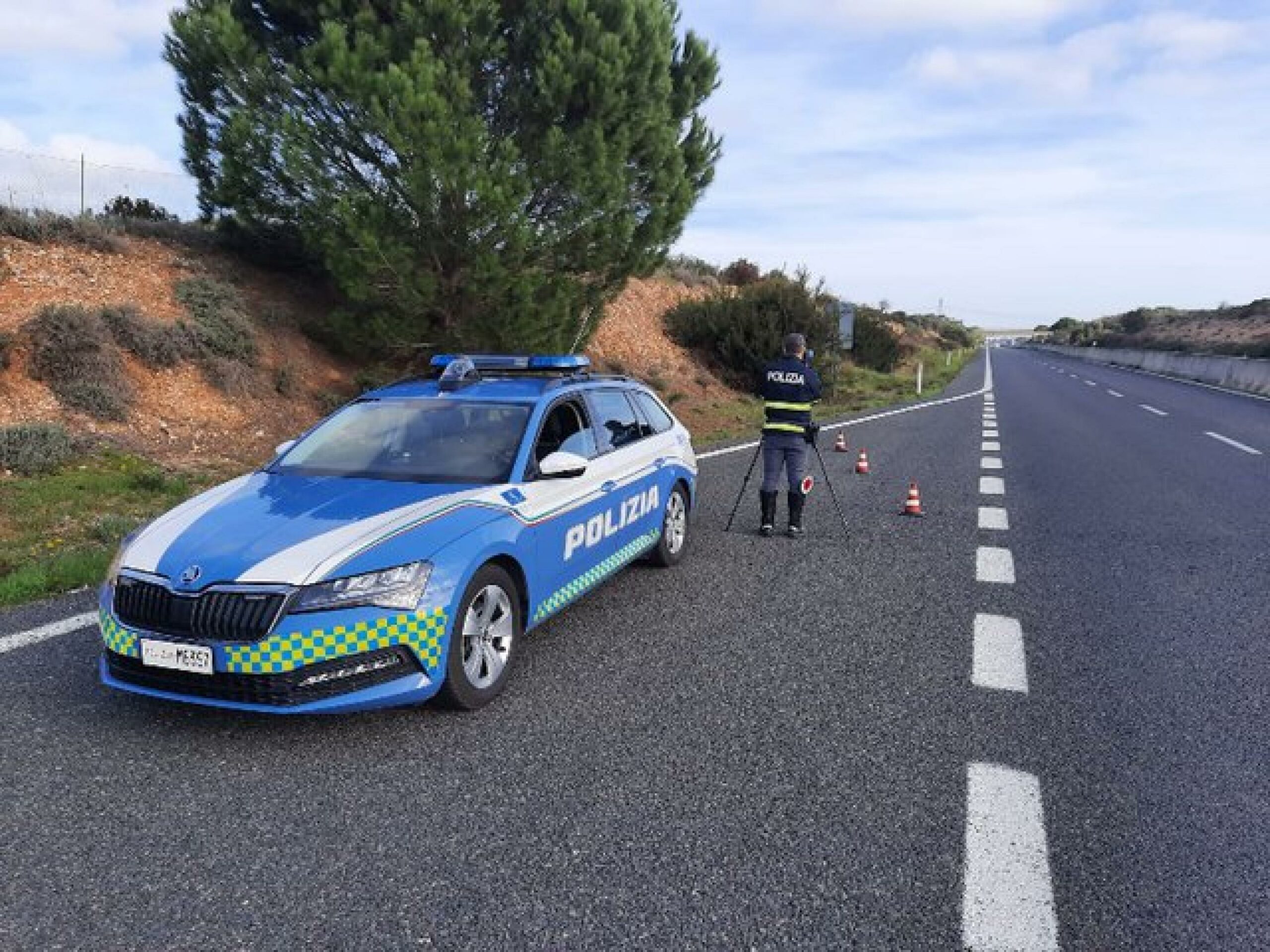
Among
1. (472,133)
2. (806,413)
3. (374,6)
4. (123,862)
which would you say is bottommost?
(123,862)

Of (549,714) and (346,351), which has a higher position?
(346,351)

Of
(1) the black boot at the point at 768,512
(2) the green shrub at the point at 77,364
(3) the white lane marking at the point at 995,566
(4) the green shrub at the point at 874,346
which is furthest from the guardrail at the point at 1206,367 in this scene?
(2) the green shrub at the point at 77,364

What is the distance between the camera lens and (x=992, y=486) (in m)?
10.7

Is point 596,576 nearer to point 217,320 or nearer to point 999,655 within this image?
point 999,655

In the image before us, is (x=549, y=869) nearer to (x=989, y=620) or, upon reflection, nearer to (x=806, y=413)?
(x=989, y=620)

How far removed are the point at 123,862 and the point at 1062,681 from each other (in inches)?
166

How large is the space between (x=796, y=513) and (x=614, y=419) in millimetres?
2591

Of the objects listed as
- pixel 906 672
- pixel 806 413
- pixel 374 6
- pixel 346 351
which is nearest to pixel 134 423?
pixel 346 351

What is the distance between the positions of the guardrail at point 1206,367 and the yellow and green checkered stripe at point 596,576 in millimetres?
28777

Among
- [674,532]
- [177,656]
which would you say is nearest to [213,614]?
[177,656]

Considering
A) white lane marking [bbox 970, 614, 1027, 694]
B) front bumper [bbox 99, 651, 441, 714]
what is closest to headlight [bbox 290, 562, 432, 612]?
front bumper [bbox 99, 651, 441, 714]

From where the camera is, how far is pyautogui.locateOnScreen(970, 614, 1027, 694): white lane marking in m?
4.58

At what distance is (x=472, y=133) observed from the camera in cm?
1227

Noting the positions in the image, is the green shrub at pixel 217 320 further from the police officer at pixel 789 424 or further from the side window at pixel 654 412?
the police officer at pixel 789 424
